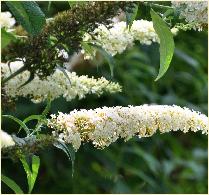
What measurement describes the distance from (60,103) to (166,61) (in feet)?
5.73

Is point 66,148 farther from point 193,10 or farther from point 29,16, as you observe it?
point 193,10

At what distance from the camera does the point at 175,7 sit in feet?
5.59

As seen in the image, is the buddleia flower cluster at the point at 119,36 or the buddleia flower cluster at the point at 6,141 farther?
the buddleia flower cluster at the point at 119,36

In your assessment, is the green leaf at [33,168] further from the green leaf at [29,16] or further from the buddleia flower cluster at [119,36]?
the buddleia flower cluster at [119,36]

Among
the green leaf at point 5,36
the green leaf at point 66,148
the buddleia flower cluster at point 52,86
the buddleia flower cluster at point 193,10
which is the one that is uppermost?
the green leaf at point 5,36

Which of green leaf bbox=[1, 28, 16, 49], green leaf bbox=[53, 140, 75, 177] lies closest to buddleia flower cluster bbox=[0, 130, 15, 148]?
green leaf bbox=[53, 140, 75, 177]

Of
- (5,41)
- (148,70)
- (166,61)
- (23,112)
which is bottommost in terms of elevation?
(148,70)

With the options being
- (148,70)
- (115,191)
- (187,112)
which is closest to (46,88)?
(187,112)

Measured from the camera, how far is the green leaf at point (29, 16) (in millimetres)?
1573

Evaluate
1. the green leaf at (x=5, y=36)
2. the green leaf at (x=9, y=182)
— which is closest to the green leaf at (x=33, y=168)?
the green leaf at (x=9, y=182)

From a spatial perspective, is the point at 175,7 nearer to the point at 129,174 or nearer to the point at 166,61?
the point at 166,61

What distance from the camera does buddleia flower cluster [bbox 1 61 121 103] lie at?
1873 millimetres

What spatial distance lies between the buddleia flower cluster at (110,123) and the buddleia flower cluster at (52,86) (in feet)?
0.93

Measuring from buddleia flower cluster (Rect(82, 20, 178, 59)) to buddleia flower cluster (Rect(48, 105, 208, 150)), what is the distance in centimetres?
32
